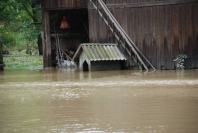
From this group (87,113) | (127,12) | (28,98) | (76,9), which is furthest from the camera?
(76,9)

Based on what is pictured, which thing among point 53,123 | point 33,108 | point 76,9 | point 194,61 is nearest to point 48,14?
point 76,9

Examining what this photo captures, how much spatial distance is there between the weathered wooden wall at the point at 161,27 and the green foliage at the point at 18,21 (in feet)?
39.6

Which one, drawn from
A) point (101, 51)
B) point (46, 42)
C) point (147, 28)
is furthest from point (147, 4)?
point (46, 42)

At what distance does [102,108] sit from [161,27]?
17.2 m

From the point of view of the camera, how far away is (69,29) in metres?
37.5

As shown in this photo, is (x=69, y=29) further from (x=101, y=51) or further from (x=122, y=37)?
(x=101, y=51)

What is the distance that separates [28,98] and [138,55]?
47.9 feet

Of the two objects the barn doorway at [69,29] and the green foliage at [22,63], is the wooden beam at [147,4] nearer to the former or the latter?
the barn doorway at [69,29]

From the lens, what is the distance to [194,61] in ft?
93.8

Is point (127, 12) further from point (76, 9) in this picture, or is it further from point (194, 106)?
point (194, 106)

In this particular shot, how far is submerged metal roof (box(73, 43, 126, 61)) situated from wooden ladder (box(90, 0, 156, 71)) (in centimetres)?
44

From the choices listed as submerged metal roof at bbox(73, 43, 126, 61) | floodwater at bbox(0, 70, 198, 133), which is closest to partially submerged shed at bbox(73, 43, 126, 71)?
submerged metal roof at bbox(73, 43, 126, 61)

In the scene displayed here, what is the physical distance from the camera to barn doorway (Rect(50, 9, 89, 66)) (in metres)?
36.7

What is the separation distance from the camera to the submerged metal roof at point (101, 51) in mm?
28984
